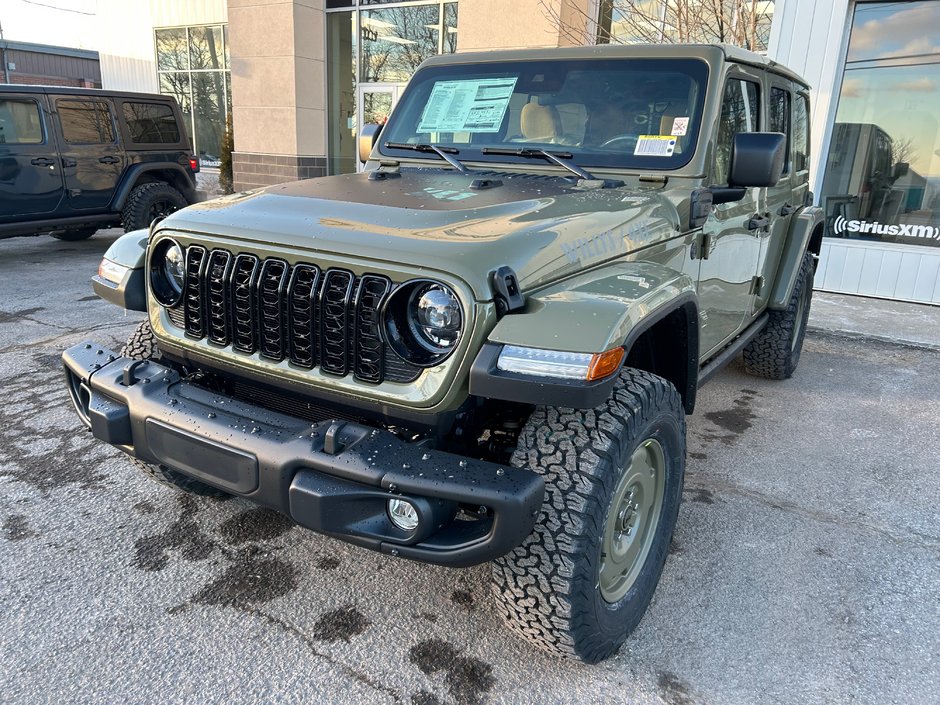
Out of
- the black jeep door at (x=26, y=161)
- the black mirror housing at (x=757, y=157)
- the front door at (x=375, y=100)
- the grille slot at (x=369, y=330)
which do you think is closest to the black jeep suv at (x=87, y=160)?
the black jeep door at (x=26, y=161)

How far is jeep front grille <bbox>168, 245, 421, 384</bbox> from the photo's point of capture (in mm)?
2129

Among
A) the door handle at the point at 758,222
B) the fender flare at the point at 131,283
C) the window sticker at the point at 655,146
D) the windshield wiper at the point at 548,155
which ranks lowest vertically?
the fender flare at the point at 131,283

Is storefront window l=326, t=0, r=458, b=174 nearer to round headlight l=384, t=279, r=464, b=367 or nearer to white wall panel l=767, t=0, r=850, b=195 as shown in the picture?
white wall panel l=767, t=0, r=850, b=195

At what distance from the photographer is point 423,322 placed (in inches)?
83.0

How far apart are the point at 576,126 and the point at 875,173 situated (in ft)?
20.4

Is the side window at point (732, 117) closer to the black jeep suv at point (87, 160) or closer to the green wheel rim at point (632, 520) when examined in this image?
the green wheel rim at point (632, 520)

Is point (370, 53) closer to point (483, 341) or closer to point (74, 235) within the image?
point (74, 235)

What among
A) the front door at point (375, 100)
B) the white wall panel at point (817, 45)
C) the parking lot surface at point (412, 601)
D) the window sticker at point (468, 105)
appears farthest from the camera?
the front door at point (375, 100)

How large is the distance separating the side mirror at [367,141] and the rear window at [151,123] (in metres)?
6.71

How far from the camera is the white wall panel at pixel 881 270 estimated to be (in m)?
7.64

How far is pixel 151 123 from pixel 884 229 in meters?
9.00

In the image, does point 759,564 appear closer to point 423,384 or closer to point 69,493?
point 423,384

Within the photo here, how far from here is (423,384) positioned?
81.7 inches

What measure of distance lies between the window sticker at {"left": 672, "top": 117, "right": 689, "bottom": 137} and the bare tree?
5.07 metres
